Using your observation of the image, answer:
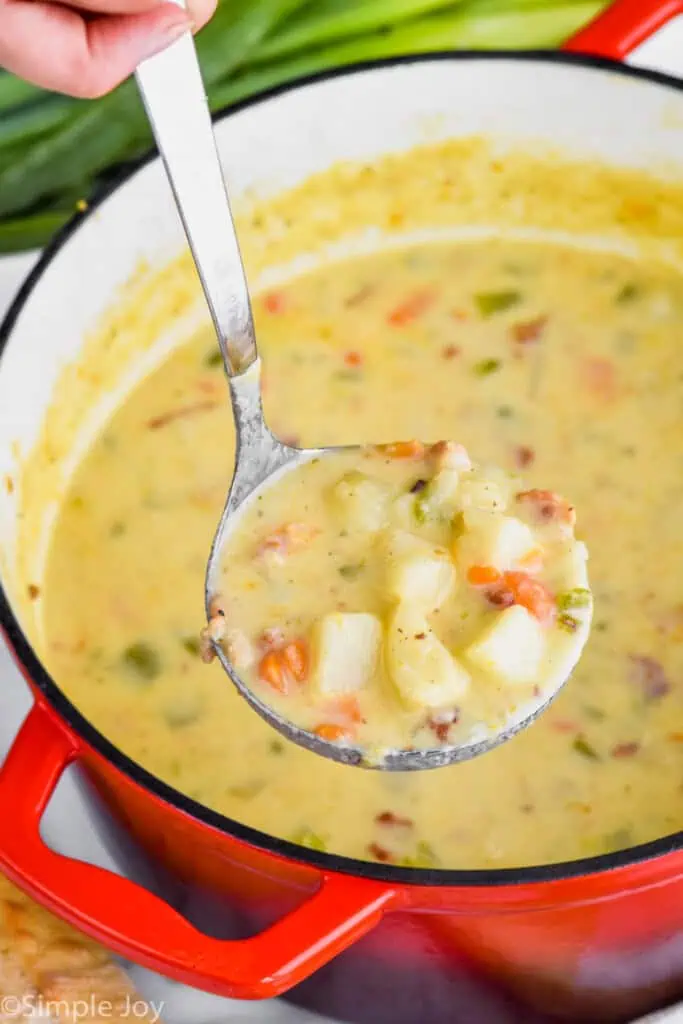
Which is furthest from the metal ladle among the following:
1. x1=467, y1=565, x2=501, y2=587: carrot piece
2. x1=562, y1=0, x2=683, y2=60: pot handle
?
x1=562, y1=0, x2=683, y2=60: pot handle

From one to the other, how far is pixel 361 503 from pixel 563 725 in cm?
35

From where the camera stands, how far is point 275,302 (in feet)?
6.36

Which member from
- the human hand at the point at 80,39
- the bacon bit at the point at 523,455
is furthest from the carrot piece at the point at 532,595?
the human hand at the point at 80,39

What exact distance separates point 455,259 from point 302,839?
0.98 metres

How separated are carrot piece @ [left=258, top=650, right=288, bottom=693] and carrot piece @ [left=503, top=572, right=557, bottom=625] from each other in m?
0.22

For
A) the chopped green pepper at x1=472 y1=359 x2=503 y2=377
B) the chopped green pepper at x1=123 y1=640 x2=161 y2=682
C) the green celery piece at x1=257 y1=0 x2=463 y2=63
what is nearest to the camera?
the chopped green pepper at x1=123 y1=640 x2=161 y2=682

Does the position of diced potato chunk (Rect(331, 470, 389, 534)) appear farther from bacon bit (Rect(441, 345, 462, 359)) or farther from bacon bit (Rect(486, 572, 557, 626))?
bacon bit (Rect(441, 345, 462, 359))

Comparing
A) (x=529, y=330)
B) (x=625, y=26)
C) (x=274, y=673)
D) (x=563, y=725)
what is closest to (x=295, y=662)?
(x=274, y=673)

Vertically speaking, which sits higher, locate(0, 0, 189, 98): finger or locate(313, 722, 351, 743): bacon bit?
locate(0, 0, 189, 98): finger

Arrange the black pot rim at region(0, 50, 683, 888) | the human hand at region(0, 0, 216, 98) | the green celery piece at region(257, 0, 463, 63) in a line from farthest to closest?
the green celery piece at region(257, 0, 463, 63), the human hand at region(0, 0, 216, 98), the black pot rim at region(0, 50, 683, 888)

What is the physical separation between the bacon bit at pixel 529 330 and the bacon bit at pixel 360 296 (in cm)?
23

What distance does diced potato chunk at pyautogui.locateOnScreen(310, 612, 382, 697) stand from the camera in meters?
1.17

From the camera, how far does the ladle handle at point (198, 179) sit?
3.67 ft

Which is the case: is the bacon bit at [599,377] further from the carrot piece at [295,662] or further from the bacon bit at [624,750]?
the carrot piece at [295,662]
